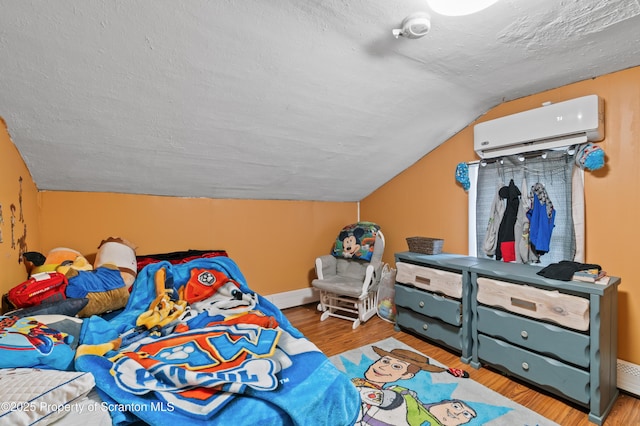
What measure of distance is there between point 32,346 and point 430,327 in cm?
270

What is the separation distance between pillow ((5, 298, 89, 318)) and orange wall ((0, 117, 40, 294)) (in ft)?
0.91

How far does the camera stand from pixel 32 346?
1102 mm

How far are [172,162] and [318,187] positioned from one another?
1617 mm

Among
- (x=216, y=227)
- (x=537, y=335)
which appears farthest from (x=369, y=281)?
(x=216, y=227)

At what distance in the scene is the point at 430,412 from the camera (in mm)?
1872

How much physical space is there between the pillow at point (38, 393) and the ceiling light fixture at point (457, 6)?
1.94m

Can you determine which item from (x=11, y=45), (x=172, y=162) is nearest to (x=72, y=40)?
(x=11, y=45)

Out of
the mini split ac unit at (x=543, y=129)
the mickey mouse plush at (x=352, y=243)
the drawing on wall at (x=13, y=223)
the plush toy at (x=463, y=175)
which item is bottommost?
the mickey mouse plush at (x=352, y=243)

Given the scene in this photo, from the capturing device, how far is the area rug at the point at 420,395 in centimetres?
181

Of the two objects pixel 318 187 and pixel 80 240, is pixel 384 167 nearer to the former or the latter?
pixel 318 187

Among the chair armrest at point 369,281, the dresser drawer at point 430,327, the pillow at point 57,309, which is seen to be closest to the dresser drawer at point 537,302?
the dresser drawer at point 430,327

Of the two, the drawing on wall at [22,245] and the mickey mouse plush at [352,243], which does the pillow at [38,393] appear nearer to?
the drawing on wall at [22,245]

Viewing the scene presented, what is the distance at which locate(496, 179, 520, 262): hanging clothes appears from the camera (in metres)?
2.63

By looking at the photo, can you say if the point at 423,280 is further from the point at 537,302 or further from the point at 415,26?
the point at 415,26
